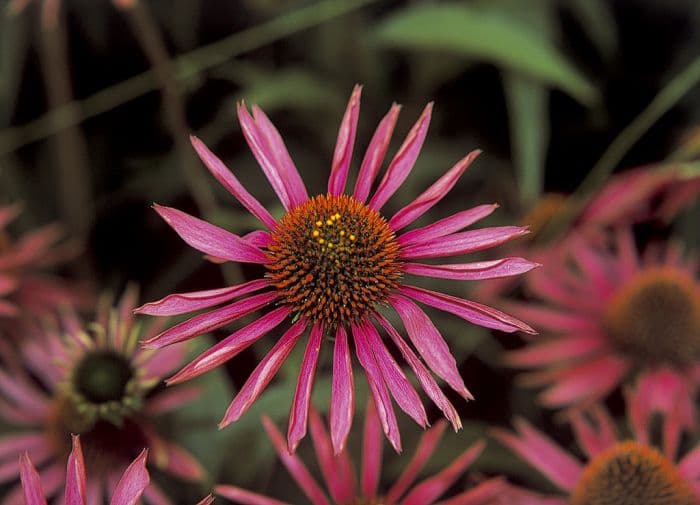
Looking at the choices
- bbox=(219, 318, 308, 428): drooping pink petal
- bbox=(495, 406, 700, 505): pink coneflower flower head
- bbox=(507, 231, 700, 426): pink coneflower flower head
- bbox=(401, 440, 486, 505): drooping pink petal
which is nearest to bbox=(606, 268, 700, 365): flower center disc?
bbox=(507, 231, 700, 426): pink coneflower flower head

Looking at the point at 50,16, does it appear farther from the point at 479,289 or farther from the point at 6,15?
the point at 479,289

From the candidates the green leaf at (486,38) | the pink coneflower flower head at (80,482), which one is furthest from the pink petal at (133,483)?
the green leaf at (486,38)

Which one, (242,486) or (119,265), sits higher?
(119,265)

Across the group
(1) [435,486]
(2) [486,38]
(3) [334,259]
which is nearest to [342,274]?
(3) [334,259]

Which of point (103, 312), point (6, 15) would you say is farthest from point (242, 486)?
point (6, 15)

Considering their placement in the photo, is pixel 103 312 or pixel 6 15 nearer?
pixel 103 312

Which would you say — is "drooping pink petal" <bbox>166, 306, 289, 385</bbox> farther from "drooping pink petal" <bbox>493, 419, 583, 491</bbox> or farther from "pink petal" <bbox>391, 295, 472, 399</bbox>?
"drooping pink petal" <bbox>493, 419, 583, 491</bbox>
